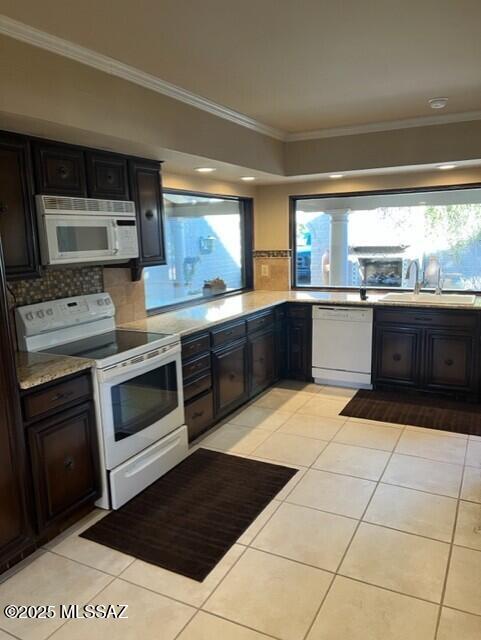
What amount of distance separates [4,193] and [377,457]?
2813mm

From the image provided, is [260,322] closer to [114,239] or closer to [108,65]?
[114,239]

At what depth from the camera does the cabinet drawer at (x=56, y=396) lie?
7.67ft

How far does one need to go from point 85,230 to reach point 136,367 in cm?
89

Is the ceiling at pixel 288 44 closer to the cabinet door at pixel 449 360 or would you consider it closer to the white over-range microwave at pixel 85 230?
the white over-range microwave at pixel 85 230

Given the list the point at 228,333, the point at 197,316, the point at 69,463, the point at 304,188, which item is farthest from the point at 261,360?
the point at 69,463

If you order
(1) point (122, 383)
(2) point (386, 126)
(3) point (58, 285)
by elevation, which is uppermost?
(2) point (386, 126)

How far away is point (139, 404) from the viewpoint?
2967 mm

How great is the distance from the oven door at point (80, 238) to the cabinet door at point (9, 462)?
0.58 metres

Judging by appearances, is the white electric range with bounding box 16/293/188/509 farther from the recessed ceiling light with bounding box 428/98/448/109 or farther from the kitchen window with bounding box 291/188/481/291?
the kitchen window with bounding box 291/188/481/291

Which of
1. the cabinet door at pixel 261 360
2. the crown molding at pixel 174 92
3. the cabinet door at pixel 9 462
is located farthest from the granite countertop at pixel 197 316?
the crown molding at pixel 174 92

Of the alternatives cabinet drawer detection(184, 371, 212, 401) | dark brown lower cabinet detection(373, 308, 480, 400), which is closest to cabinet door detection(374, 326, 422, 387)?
dark brown lower cabinet detection(373, 308, 480, 400)

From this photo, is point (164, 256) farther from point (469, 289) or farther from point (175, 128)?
point (469, 289)

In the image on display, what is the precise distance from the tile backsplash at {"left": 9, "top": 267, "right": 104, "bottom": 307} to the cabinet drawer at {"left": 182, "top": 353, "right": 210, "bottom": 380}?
2.73 ft

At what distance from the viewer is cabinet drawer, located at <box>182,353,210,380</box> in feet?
11.2
